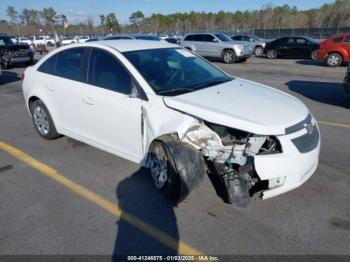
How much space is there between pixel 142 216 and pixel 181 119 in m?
1.13

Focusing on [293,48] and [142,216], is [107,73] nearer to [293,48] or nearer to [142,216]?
[142,216]

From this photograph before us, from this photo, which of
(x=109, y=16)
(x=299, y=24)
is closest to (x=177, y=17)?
(x=109, y=16)

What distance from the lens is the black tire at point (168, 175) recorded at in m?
3.14

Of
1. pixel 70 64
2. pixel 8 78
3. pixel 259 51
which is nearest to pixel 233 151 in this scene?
pixel 70 64

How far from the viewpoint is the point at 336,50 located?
14875 mm

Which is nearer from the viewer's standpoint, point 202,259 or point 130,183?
point 202,259

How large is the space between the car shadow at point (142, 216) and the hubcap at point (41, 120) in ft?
7.02

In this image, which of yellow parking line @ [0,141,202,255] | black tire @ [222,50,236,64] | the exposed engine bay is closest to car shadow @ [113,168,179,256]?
yellow parking line @ [0,141,202,255]

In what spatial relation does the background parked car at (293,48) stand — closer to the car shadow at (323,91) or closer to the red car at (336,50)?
the red car at (336,50)

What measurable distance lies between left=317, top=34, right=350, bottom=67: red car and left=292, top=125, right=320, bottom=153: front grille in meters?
13.7

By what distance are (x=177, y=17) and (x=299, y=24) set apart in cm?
5525

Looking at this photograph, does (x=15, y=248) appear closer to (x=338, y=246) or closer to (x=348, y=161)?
(x=338, y=246)

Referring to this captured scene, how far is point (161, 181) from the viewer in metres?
3.41

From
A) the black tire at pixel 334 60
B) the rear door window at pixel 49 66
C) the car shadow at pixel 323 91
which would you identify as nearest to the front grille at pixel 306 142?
the rear door window at pixel 49 66
